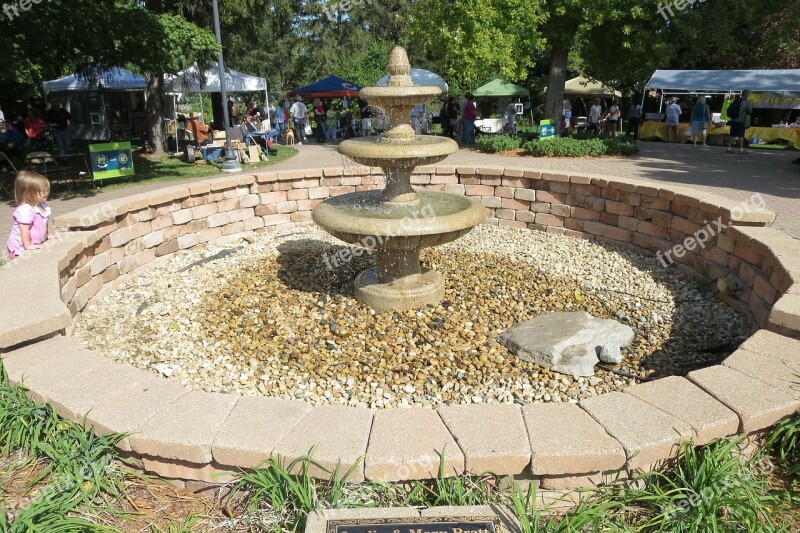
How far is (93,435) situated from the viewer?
297cm

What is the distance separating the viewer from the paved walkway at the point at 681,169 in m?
9.96

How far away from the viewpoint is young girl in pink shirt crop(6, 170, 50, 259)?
5.14 meters

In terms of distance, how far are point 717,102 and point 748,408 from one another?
2943 centimetres

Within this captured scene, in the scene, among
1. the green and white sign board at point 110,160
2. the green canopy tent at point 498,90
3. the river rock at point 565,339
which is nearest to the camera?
the river rock at point 565,339

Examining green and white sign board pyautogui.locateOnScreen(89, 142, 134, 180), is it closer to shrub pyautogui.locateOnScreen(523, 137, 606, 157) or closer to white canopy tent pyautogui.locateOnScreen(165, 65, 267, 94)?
white canopy tent pyautogui.locateOnScreen(165, 65, 267, 94)

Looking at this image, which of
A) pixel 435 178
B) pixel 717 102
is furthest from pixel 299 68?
pixel 435 178

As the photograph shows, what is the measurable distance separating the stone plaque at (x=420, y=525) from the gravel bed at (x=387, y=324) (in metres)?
1.47

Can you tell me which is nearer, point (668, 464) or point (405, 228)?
point (668, 464)

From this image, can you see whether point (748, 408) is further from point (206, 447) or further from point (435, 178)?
point (435, 178)

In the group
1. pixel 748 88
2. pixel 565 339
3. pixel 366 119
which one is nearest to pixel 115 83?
pixel 366 119

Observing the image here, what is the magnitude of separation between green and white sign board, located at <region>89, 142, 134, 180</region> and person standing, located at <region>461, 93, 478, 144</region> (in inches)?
464

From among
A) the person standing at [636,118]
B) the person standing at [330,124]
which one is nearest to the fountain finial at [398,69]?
the person standing at [330,124]

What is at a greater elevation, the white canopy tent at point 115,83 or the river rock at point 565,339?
the white canopy tent at point 115,83

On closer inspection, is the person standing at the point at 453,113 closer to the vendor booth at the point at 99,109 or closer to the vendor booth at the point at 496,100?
the vendor booth at the point at 496,100
